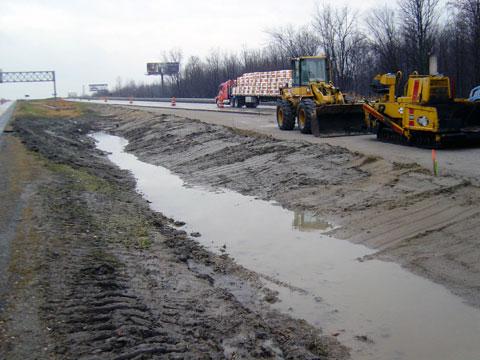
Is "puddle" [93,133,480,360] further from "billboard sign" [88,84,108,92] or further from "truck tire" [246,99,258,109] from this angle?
"billboard sign" [88,84,108,92]

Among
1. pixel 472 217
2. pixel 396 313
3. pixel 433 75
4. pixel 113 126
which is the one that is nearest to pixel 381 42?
pixel 113 126

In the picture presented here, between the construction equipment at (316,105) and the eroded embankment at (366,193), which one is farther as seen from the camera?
the construction equipment at (316,105)

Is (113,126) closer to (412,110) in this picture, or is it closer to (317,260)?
(412,110)

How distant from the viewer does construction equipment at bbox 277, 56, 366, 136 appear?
2138 cm

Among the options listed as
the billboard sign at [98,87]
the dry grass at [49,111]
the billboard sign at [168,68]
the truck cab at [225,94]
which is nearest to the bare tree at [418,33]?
the truck cab at [225,94]

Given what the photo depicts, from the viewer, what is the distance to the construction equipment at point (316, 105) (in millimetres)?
21375

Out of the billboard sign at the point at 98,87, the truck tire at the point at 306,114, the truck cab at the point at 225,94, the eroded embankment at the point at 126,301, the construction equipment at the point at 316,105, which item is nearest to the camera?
the eroded embankment at the point at 126,301

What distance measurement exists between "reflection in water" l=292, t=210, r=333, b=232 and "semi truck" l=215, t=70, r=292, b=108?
27.7m

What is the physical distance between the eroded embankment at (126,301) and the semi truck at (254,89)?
3061 cm

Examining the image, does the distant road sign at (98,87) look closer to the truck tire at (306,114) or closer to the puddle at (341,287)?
the truck tire at (306,114)

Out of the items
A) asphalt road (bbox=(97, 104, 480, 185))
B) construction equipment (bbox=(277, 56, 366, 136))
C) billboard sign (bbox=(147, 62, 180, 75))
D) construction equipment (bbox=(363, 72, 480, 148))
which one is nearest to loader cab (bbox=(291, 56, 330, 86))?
construction equipment (bbox=(277, 56, 366, 136))

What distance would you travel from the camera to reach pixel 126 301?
671 centimetres

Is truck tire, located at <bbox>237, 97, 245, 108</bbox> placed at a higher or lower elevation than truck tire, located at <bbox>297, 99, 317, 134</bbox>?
higher

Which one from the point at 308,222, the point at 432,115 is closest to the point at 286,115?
the point at 432,115
